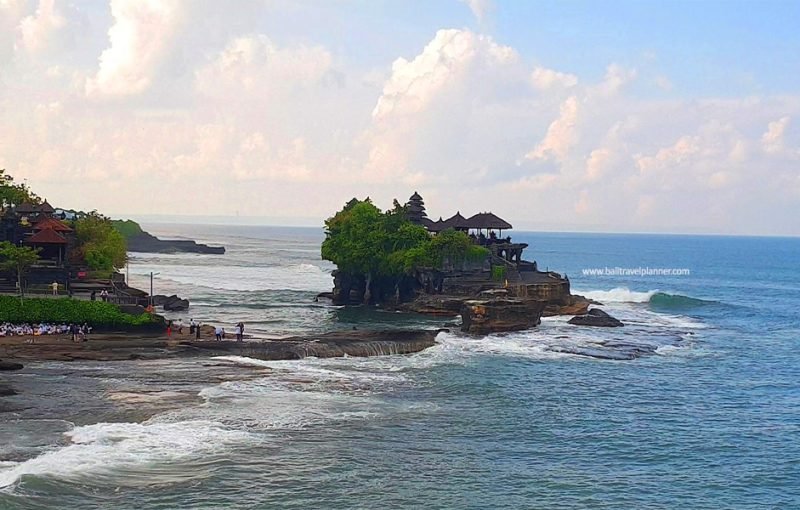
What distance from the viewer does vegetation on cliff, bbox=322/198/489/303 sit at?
83.7 m

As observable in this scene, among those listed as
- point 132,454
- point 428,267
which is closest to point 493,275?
point 428,267

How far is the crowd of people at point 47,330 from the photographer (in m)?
53.4

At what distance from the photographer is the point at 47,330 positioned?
54531 mm

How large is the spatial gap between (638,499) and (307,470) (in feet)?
39.0

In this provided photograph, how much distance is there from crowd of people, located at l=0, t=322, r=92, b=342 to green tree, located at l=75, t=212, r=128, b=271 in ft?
72.6

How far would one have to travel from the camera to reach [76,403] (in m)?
38.1

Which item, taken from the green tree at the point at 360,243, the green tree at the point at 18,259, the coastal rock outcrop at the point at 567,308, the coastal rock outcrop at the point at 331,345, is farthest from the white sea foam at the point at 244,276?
the coastal rock outcrop at the point at 331,345

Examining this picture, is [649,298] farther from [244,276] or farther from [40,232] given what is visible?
[40,232]

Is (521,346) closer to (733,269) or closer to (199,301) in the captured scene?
(199,301)

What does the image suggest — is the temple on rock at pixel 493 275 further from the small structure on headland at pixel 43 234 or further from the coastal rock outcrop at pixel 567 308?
the small structure on headland at pixel 43 234

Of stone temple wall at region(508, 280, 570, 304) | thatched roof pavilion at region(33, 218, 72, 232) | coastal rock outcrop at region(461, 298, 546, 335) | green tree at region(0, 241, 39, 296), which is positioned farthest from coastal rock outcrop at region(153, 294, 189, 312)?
stone temple wall at region(508, 280, 570, 304)

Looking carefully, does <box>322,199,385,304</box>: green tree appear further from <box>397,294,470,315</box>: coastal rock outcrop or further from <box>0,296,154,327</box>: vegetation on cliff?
<box>0,296,154,327</box>: vegetation on cliff

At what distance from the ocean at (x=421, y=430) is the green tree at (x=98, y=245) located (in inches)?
854

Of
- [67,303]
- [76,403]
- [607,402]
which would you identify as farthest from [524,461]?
[67,303]
